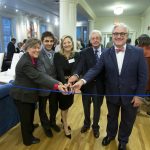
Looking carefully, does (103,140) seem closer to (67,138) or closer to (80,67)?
(67,138)

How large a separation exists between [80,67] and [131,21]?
11.1m

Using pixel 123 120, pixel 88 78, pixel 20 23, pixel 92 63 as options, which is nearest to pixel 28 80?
pixel 88 78

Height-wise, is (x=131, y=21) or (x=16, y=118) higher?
(x=131, y=21)

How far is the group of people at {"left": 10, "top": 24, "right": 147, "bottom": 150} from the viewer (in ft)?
7.07

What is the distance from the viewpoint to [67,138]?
2824mm

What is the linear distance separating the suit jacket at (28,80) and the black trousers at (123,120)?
85cm

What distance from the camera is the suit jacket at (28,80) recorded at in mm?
2266

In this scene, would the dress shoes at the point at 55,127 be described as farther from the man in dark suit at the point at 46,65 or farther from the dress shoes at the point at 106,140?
the dress shoes at the point at 106,140

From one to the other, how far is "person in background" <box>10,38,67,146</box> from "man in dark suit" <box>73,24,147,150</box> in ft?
1.26

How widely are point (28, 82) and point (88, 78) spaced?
75cm

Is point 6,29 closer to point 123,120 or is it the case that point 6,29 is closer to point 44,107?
point 44,107

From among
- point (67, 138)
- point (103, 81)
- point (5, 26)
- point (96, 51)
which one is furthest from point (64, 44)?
point (5, 26)

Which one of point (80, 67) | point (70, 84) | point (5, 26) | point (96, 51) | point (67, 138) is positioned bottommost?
point (67, 138)

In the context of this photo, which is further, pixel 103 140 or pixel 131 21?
pixel 131 21
